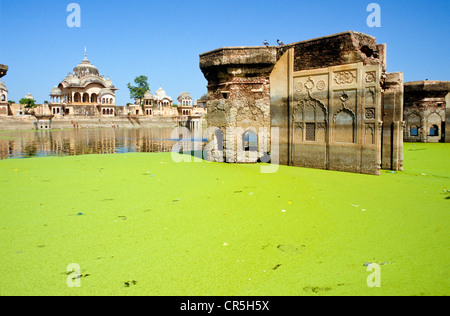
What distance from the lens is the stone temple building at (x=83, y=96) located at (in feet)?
180

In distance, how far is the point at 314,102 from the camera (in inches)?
296

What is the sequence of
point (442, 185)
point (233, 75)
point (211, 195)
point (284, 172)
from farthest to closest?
1. point (233, 75)
2. point (284, 172)
3. point (442, 185)
4. point (211, 195)

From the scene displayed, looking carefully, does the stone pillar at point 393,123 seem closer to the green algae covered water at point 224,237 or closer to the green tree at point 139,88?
the green algae covered water at point 224,237

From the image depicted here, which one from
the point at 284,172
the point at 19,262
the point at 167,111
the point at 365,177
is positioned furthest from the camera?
the point at 167,111

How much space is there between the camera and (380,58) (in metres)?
7.41

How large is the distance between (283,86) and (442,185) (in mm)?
4169

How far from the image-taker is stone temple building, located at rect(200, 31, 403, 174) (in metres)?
6.71

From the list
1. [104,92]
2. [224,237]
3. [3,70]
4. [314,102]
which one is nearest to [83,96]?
[104,92]

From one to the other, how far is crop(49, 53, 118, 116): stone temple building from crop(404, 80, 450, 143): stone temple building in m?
49.8

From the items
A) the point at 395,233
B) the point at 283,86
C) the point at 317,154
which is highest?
the point at 283,86

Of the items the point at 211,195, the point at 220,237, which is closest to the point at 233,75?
the point at 211,195

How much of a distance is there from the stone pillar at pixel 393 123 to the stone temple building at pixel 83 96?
54.0m

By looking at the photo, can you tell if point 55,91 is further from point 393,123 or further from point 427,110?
point 393,123

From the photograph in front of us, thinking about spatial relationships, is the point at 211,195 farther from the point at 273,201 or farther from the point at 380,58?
the point at 380,58
